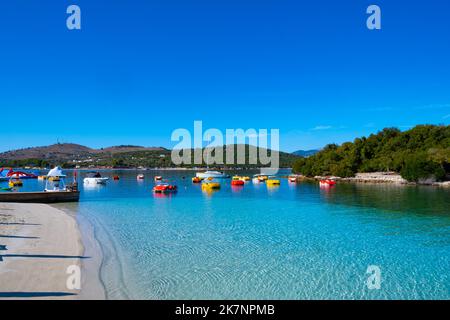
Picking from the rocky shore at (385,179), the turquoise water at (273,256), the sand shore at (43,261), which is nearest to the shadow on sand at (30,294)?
the sand shore at (43,261)

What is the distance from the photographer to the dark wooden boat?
4109cm

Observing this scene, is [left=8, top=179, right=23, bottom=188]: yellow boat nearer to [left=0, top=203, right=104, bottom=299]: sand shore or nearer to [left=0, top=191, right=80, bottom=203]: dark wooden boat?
[left=0, top=191, right=80, bottom=203]: dark wooden boat

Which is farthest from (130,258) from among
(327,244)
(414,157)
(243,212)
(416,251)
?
(414,157)

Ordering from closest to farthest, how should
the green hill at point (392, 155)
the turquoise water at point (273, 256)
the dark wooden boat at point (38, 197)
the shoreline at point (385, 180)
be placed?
the turquoise water at point (273, 256)
the dark wooden boat at point (38, 197)
the shoreline at point (385, 180)
the green hill at point (392, 155)

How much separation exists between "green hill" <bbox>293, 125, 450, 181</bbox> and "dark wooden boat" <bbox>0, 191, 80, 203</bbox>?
78.5 meters

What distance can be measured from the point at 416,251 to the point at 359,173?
102 metres

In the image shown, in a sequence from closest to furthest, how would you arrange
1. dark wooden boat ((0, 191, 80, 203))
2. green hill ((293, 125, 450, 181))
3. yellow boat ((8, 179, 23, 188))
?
dark wooden boat ((0, 191, 80, 203)) < yellow boat ((8, 179, 23, 188)) < green hill ((293, 125, 450, 181))

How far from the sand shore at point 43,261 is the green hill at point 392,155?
3369 inches

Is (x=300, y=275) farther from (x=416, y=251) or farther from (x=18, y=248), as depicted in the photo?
(x=18, y=248)

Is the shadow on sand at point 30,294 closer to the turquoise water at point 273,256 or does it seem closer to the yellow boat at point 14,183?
the turquoise water at point 273,256

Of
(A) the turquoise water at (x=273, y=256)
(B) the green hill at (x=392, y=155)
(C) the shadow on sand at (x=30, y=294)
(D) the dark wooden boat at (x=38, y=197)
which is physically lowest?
(A) the turquoise water at (x=273, y=256)

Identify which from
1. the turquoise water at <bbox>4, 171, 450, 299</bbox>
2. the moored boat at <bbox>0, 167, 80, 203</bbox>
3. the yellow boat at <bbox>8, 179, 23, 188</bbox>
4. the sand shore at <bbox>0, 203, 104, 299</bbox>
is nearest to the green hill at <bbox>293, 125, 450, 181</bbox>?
the turquoise water at <bbox>4, 171, 450, 299</bbox>

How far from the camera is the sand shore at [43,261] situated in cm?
1183

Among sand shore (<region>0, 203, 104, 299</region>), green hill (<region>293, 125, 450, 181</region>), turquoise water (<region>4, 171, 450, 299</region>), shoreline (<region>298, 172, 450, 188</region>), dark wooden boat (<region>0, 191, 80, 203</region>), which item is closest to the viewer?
sand shore (<region>0, 203, 104, 299</region>)
